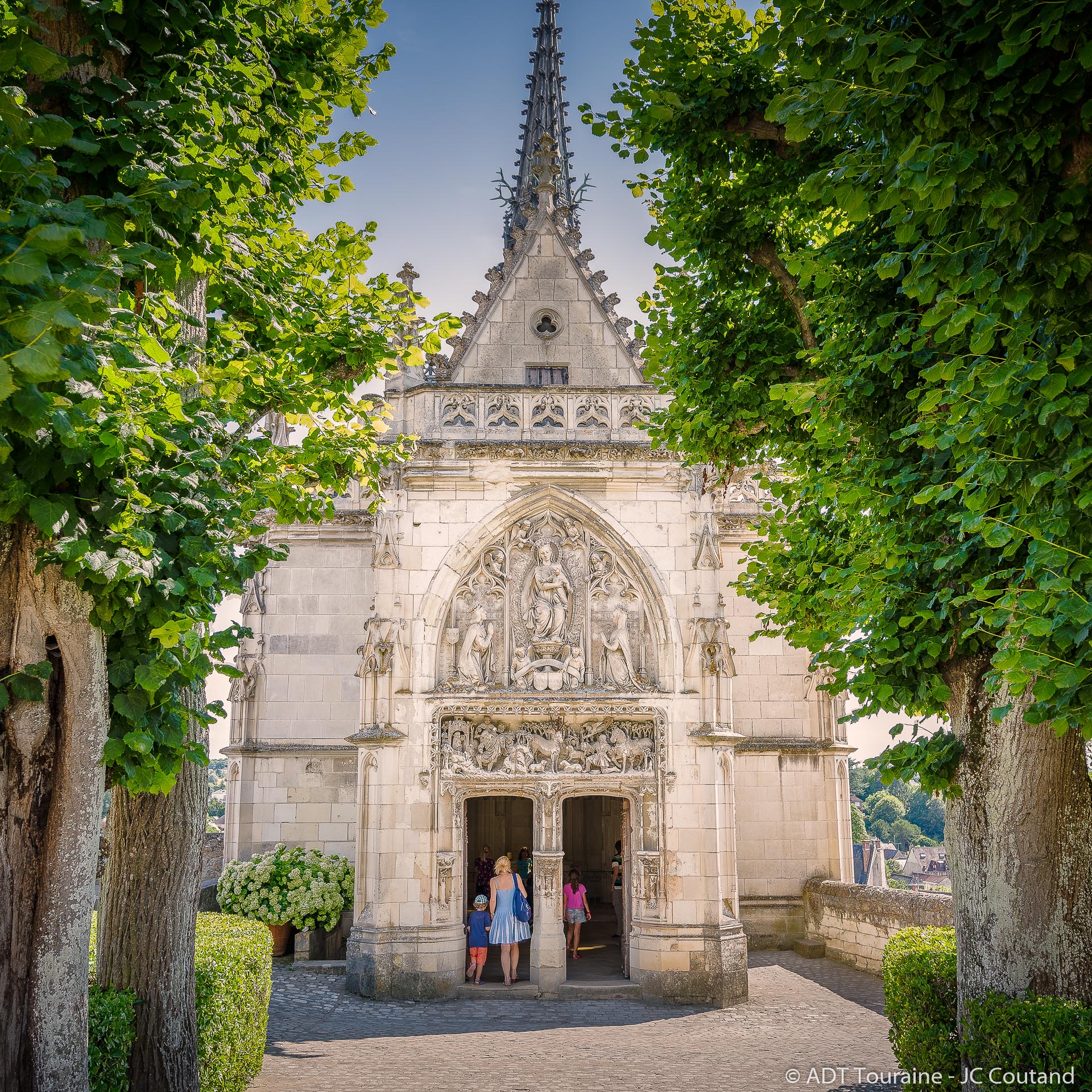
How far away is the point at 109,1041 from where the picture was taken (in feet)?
19.3

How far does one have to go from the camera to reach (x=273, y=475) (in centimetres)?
785

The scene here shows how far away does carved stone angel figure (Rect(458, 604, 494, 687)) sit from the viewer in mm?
13195

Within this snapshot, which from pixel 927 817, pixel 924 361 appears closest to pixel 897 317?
pixel 924 361

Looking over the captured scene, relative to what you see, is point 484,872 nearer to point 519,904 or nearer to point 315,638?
point 519,904

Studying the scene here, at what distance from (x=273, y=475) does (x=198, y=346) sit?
1375 millimetres

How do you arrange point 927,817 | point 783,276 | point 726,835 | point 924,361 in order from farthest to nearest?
point 927,817 → point 726,835 → point 783,276 → point 924,361

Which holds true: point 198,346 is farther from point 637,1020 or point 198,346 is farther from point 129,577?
point 637,1020

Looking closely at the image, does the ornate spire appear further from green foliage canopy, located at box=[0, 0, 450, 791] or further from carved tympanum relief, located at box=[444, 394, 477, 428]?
green foliage canopy, located at box=[0, 0, 450, 791]

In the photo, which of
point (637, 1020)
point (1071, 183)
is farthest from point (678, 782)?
point (1071, 183)

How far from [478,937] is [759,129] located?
1080 cm

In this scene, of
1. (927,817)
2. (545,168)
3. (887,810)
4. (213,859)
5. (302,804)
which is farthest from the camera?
(887,810)

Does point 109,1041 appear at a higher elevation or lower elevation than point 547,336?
lower

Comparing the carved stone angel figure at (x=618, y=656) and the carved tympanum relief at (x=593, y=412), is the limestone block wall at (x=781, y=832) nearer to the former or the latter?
the carved stone angel figure at (x=618, y=656)

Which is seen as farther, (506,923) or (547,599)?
(547,599)
